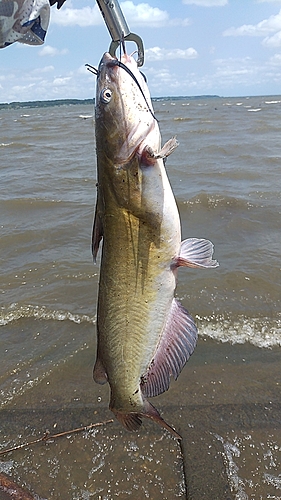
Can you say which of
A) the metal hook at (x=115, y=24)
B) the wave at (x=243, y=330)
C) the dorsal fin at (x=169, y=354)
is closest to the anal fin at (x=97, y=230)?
the dorsal fin at (x=169, y=354)

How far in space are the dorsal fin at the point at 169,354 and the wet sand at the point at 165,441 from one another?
4.79 feet

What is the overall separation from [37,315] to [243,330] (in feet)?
8.78

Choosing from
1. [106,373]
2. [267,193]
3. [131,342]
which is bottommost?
[267,193]

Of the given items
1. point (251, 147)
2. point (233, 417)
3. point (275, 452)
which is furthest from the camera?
point (251, 147)

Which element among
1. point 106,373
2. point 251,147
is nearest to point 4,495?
point 106,373

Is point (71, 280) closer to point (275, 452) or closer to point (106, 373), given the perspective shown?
point (275, 452)

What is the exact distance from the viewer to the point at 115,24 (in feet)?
5.99

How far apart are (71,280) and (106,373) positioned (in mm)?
4583

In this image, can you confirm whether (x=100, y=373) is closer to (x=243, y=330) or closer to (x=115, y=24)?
(x=115, y=24)

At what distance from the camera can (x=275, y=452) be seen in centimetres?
339

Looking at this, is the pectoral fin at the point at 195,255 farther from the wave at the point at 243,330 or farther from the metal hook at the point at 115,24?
the wave at the point at 243,330

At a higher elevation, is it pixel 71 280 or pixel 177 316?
pixel 177 316

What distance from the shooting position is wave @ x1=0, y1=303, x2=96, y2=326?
552 centimetres

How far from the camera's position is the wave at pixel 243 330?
4843mm
